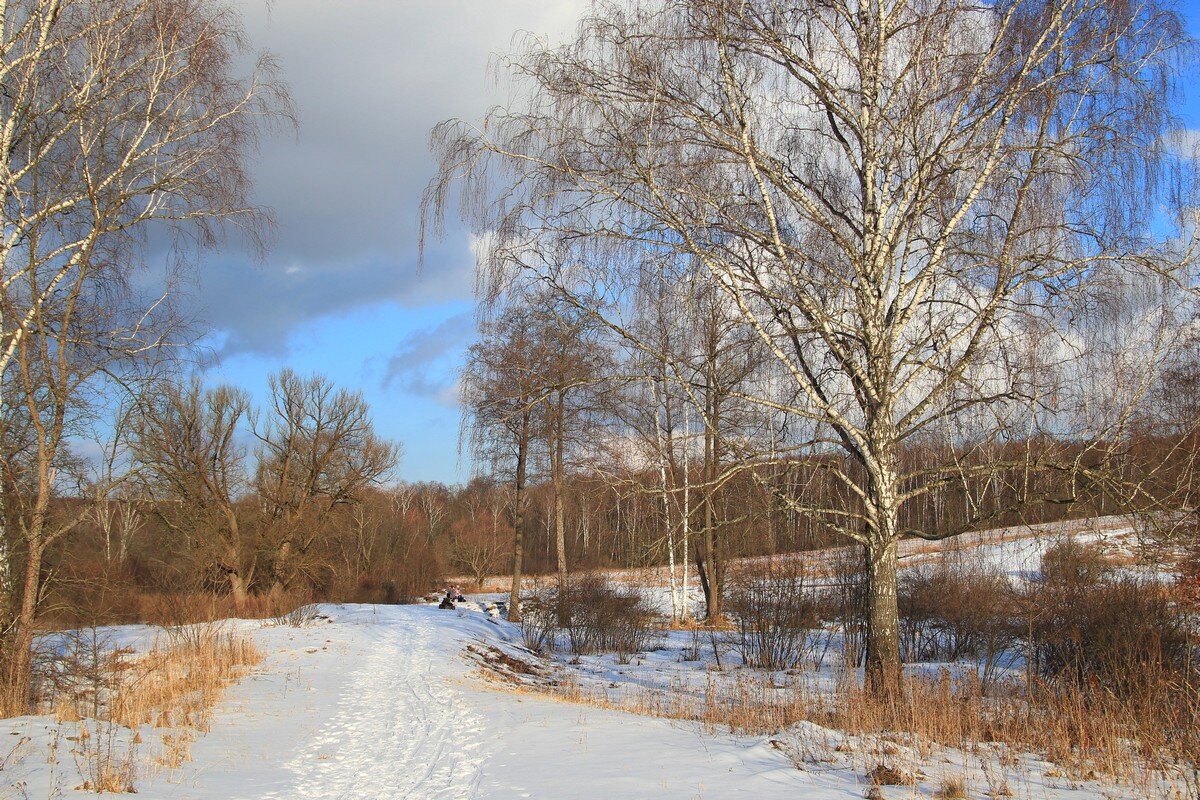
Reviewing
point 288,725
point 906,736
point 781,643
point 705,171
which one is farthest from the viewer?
point 781,643

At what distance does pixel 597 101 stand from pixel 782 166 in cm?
188

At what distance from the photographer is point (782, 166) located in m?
7.40

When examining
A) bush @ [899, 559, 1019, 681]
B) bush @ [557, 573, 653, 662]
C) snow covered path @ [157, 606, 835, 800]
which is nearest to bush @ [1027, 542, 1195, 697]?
bush @ [899, 559, 1019, 681]

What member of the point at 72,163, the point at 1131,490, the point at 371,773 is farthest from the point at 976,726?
the point at 72,163

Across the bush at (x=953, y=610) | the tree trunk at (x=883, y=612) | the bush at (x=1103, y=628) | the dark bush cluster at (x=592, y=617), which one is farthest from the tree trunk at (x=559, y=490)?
the tree trunk at (x=883, y=612)

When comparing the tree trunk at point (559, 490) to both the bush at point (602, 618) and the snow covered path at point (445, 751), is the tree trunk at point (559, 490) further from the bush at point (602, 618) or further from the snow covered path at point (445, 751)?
the snow covered path at point (445, 751)

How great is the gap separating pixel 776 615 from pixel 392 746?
31.7ft

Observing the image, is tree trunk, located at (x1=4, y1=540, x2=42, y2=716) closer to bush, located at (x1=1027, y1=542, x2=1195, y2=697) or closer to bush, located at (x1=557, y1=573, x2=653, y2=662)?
bush, located at (x1=1027, y1=542, x2=1195, y2=697)

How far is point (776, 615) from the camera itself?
619 inches

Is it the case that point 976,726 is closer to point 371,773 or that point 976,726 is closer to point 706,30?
point 371,773

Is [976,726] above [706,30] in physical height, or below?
below

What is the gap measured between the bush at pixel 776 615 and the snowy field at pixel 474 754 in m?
2.78

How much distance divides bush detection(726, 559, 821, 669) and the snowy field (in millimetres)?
2785

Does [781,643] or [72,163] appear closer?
[72,163]
